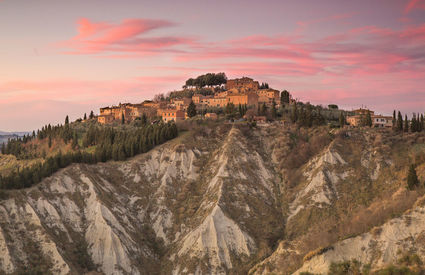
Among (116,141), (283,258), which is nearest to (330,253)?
(283,258)

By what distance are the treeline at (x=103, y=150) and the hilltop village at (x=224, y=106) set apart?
54.2 ft

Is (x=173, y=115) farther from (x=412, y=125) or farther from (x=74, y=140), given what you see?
(x=412, y=125)

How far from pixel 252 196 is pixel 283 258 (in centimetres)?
2198

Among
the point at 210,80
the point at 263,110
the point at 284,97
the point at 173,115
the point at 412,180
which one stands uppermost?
the point at 210,80

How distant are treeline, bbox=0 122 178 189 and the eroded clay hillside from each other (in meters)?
2.50

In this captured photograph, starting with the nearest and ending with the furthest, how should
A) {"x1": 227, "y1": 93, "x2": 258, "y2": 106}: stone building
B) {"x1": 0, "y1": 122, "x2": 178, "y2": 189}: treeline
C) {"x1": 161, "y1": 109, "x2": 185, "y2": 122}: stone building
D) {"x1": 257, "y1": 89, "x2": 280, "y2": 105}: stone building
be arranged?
{"x1": 0, "y1": 122, "x2": 178, "y2": 189}: treeline, {"x1": 161, "y1": 109, "x2": 185, "y2": 122}: stone building, {"x1": 227, "y1": 93, "x2": 258, "y2": 106}: stone building, {"x1": 257, "y1": 89, "x2": 280, "y2": 105}: stone building

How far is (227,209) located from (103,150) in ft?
114

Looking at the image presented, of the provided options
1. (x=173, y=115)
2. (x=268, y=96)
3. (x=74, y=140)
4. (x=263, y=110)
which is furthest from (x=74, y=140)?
(x=268, y=96)

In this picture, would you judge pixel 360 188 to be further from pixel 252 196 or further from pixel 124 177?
pixel 124 177

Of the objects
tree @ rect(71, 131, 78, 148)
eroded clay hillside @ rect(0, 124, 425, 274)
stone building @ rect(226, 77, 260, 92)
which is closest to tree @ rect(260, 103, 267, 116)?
eroded clay hillside @ rect(0, 124, 425, 274)

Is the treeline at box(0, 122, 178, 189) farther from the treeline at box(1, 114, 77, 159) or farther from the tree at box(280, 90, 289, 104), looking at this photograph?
the tree at box(280, 90, 289, 104)

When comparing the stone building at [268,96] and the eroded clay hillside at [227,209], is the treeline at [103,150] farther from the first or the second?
the stone building at [268,96]

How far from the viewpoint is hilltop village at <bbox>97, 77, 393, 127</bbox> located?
133 meters

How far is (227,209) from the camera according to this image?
296 feet
